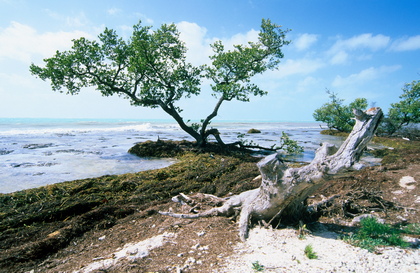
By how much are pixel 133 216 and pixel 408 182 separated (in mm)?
7786

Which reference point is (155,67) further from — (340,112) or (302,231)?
(340,112)

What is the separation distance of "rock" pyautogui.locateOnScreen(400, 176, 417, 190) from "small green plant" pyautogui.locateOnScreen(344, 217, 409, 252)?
407 centimetres

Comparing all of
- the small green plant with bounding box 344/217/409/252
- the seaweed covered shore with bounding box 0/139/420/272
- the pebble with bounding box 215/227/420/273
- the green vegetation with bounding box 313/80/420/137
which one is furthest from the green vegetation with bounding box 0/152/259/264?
the green vegetation with bounding box 313/80/420/137

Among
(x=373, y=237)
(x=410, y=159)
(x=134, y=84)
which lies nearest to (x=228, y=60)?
(x=134, y=84)

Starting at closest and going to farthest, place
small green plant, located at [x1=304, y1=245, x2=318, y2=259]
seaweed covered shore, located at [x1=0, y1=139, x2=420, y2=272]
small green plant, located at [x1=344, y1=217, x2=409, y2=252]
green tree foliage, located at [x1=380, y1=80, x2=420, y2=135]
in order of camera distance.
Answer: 1. small green plant, located at [x1=304, y1=245, x2=318, y2=259]
2. small green plant, located at [x1=344, y1=217, x2=409, y2=252]
3. seaweed covered shore, located at [x1=0, y1=139, x2=420, y2=272]
4. green tree foliage, located at [x1=380, y1=80, x2=420, y2=135]

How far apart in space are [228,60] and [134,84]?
6.31 m

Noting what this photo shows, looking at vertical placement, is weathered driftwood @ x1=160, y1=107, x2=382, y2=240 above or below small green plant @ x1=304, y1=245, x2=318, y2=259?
above

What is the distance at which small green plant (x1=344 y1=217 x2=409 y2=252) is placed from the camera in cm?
334

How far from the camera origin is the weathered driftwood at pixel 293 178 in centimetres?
346

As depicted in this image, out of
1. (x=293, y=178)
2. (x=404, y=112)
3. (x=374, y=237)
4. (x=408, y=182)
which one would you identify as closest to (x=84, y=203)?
(x=293, y=178)

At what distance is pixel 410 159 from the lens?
10.5 meters

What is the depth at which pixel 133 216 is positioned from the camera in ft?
17.1

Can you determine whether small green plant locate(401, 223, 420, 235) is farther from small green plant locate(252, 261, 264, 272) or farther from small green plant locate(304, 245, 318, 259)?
small green plant locate(252, 261, 264, 272)

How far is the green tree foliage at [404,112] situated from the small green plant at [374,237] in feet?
→ 79.1
